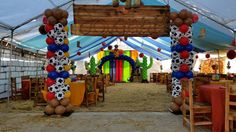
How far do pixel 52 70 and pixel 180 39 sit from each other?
313 centimetres

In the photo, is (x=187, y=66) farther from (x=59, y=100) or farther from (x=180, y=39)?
(x=59, y=100)

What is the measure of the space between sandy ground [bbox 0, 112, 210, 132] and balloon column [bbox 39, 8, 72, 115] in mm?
429

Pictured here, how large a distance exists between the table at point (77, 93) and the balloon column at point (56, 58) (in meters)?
1.12

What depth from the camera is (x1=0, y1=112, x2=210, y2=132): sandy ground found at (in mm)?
5109

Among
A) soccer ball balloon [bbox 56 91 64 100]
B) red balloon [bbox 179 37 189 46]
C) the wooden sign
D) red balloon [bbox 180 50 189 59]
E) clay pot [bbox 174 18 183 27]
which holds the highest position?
the wooden sign

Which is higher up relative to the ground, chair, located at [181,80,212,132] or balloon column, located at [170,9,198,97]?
balloon column, located at [170,9,198,97]

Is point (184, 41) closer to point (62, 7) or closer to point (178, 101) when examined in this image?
point (178, 101)

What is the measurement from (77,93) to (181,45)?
3.18 m

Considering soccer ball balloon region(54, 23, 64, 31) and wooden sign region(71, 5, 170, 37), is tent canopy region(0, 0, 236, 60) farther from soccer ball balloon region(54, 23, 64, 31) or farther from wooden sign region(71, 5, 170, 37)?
soccer ball balloon region(54, 23, 64, 31)

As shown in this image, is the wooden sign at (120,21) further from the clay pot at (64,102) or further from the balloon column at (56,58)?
the clay pot at (64,102)

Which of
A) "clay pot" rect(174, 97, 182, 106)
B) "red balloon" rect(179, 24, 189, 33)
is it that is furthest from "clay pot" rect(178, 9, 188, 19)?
"clay pot" rect(174, 97, 182, 106)

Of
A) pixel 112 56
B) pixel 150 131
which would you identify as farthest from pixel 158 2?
pixel 112 56

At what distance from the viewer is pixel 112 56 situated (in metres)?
22.6

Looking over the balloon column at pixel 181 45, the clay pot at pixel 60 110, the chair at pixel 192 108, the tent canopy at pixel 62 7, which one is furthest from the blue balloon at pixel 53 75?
the chair at pixel 192 108
